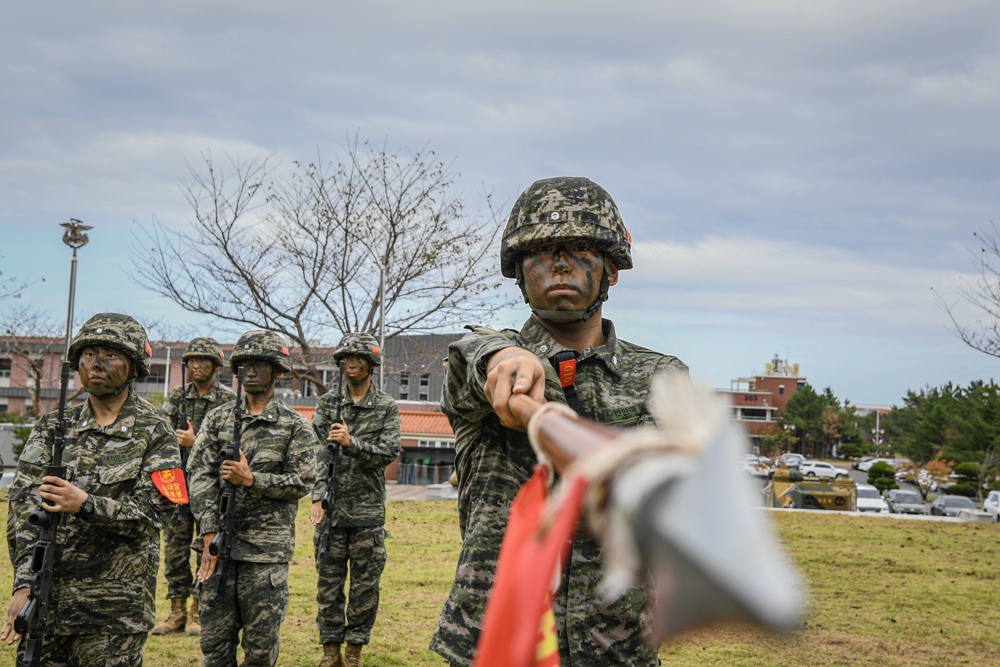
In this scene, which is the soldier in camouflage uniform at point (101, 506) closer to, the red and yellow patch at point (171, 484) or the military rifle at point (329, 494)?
the red and yellow patch at point (171, 484)

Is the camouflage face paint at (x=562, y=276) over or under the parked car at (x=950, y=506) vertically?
over

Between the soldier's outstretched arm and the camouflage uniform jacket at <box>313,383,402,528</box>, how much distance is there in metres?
1.00

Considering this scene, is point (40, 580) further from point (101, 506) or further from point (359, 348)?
point (359, 348)

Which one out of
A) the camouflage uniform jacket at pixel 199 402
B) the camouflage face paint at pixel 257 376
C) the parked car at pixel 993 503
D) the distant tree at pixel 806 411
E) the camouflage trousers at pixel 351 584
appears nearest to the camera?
the camouflage face paint at pixel 257 376

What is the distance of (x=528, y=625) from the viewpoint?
95cm

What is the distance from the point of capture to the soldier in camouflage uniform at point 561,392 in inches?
95.8

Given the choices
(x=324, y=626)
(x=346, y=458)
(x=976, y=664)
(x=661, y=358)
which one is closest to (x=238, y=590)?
(x=324, y=626)

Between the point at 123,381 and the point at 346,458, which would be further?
the point at 346,458

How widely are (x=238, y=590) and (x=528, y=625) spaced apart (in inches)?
220

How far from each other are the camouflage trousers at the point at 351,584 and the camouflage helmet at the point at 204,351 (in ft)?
8.17

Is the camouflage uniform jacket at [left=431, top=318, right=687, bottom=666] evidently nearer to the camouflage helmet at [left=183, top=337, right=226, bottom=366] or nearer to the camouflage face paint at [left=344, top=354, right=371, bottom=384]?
the camouflage face paint at [left=344, top=354, right=371, bottom=384]

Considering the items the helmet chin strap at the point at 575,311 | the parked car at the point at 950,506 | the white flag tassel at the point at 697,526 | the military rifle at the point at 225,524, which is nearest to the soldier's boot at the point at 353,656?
the military rifle at the point at 225,524

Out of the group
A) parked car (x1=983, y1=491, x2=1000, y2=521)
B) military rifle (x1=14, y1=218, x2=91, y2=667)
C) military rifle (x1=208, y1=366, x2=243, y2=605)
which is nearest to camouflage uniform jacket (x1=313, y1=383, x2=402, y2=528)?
military rifle (x1=208, y1=366, x2=243, y2=605)

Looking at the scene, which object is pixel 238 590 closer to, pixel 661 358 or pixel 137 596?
pixel 137 596
